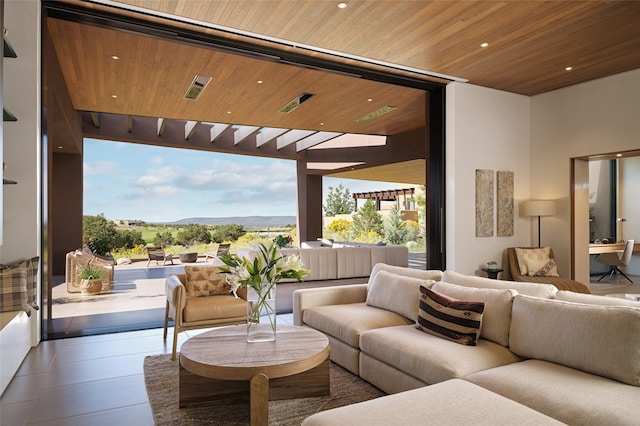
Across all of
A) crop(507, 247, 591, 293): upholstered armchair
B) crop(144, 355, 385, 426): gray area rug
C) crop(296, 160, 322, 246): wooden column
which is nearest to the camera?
crop(144, 355, 385, 426): gray area rug

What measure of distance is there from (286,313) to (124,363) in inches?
88.2

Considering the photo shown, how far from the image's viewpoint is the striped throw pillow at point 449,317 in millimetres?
2797

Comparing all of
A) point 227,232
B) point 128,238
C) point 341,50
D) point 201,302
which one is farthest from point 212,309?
point 227,232

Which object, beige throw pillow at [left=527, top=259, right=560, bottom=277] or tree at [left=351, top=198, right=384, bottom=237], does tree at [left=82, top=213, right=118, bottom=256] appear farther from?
beige throw pillow at [left=527, top=259, right=560, bottom=277]

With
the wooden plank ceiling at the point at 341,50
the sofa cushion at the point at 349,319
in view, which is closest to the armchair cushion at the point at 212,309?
the sofa cushion at the point at 349,319

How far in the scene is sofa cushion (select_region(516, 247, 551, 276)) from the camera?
624 centimetres

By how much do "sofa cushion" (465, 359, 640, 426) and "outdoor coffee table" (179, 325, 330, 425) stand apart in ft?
3.37

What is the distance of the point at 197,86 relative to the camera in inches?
243

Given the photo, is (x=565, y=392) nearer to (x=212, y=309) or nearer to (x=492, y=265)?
(x=212, y=309)

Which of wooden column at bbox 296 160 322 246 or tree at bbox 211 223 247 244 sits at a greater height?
wooden column at bbox 296 160 322 246

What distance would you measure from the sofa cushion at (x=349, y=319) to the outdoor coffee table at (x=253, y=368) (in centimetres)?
40

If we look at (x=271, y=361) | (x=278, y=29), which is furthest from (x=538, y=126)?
(x=271, y=361)

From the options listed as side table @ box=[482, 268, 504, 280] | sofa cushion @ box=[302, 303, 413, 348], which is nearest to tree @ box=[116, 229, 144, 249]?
sofa cushion @ box=[302, 303, 413, 348]

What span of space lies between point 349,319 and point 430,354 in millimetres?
1004
